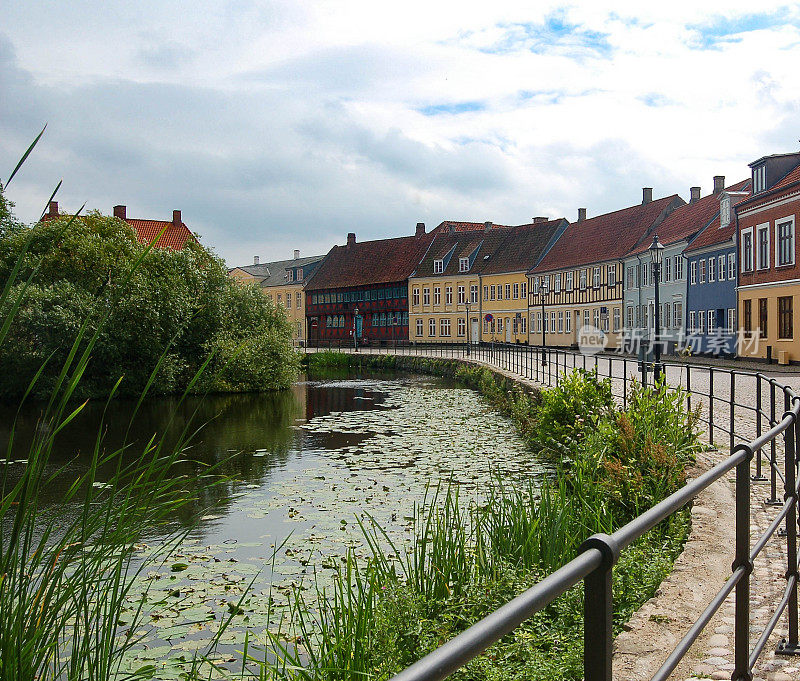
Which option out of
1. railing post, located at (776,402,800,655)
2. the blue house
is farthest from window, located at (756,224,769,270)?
railing post, located at (776,402,800,655)

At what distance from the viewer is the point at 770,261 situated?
3231 centimetres

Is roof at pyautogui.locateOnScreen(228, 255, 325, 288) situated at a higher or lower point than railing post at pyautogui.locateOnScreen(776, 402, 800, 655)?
higher

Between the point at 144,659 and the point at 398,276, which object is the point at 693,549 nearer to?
the point at 144,659

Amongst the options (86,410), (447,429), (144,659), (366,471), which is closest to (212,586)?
(144,659)

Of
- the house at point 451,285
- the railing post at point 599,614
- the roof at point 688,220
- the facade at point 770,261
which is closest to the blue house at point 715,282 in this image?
the roof at point 688,220

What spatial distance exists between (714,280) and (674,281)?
18.6ft

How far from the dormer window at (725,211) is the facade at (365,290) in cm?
3660

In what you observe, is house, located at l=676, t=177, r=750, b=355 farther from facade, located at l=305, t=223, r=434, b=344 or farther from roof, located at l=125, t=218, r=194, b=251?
roof, located at l=125, t=218, r=194, b=251

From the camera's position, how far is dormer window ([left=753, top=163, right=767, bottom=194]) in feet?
108

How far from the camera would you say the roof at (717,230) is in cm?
3826

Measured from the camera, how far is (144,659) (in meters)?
5.97

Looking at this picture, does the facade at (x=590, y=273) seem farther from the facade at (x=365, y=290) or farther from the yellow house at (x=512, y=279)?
the facade at (x=365, y=290)

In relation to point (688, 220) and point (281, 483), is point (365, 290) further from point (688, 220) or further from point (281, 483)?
point (281, 483)

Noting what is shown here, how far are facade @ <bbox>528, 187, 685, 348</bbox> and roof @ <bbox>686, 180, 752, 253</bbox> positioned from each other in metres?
7.56
